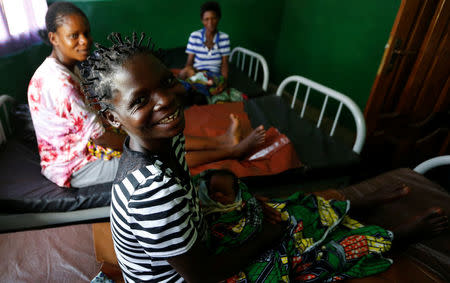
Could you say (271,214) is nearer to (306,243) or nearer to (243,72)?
(306,243)

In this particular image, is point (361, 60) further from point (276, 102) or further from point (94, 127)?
point (94, 127)

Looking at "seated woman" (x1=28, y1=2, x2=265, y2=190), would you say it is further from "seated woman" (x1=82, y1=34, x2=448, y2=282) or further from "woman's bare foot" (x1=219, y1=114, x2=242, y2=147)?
"seated woman" (x1=82, y1=34, x2=448, y2=282)

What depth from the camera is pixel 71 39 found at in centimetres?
136

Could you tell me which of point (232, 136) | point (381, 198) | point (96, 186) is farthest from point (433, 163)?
point (96, 186)

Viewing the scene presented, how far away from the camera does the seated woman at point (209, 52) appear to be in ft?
9.05

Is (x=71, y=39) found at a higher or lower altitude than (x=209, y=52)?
higher

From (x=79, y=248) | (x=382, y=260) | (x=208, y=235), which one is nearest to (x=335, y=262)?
(x=382, y=260)

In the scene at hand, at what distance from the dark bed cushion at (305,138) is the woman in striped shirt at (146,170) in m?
1.17

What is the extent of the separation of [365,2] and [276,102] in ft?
5.41

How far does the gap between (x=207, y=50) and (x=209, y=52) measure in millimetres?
31

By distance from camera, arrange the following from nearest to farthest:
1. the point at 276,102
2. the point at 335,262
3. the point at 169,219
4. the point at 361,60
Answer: the point at 169,219 → the point at 335,262 → the point at 276,102 → the point at 361,60

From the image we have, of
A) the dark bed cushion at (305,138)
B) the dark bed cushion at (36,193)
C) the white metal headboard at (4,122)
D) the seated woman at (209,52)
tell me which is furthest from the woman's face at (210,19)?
the dark bed cushion at (36,193)

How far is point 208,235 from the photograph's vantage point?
925 millimetres

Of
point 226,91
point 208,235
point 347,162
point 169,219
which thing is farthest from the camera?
point 226,91
